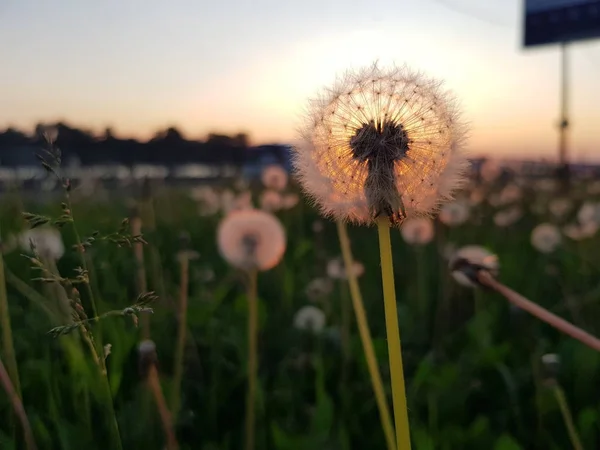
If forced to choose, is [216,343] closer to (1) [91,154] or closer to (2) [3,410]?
(2) [3,410]

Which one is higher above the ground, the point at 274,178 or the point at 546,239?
the point at 274,178

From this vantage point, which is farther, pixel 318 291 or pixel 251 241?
pixel 318 291

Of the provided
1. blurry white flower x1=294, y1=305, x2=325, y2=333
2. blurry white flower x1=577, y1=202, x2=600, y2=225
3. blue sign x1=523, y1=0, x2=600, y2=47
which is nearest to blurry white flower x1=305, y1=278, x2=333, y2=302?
blurry white flower x1=294, y1=305, x2=325, y2=333

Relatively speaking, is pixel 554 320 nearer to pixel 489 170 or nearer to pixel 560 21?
pixel 489 170

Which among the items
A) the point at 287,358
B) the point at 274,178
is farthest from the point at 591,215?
the point at 287,358

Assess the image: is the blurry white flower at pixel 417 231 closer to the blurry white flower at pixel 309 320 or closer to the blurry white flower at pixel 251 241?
the blurry white flower at pixel 309 320

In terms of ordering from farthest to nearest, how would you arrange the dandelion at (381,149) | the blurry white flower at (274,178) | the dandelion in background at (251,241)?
1. the blurry white flower at (274,178)
2. the dandelion in background at (251,241)
3. the dandelion at (381,149)

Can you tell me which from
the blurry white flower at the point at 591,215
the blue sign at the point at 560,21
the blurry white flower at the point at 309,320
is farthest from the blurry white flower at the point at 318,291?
the blue sign at the point at 560,21
